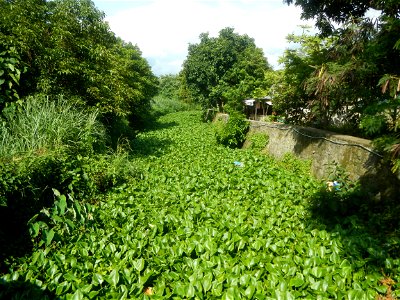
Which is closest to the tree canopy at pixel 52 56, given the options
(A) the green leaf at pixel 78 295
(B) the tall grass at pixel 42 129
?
(B) the tall grass at pixel 42 129

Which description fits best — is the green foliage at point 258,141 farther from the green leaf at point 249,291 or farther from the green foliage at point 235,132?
the green leaf at point 249,291

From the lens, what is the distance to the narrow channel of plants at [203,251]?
2866mm

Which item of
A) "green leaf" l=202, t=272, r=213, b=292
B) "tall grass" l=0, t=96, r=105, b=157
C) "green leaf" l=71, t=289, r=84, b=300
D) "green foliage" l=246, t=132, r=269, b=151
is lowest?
"green leaf" l=71, t=289, r=84, b=300

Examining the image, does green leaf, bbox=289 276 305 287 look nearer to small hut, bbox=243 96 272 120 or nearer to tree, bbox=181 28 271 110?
small hut, bbox=243 96 272 120

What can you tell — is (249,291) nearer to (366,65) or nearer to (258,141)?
(366,65)

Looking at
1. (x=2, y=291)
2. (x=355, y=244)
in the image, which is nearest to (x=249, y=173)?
(x=355, y=244)

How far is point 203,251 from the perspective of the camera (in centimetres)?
350

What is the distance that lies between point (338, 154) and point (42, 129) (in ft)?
19.9

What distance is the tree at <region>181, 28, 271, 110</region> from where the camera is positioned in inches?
799

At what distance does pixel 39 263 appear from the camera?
3.30m

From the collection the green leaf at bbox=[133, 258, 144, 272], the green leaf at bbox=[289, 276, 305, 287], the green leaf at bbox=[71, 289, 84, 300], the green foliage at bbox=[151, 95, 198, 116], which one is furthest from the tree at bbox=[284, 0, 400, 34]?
the green foliage at bbox=[151, 95, 198, 116]

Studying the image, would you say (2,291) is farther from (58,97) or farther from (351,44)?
(351,44)

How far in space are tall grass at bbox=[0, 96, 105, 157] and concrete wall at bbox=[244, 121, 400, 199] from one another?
5.26 meters

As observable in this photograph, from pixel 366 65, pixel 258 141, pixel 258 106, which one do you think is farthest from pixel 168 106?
pixel 366 65
